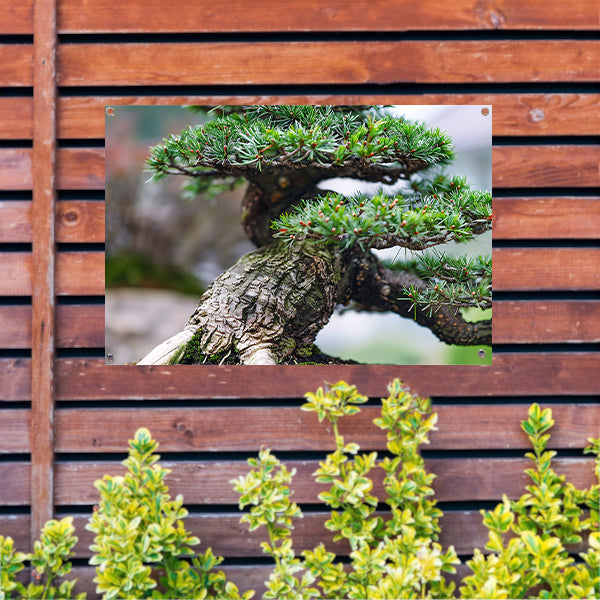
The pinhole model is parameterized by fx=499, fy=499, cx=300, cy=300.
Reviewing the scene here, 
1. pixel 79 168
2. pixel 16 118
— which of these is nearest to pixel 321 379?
pixel 79 168

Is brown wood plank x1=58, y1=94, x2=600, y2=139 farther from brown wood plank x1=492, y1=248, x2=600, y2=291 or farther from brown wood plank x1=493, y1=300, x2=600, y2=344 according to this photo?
brown wood plank x1=493, y1=300, x2=600, y2=344

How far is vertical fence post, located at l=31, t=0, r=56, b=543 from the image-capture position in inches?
55.7

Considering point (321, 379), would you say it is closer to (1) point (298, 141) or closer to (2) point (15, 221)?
(1) point (298, 141)

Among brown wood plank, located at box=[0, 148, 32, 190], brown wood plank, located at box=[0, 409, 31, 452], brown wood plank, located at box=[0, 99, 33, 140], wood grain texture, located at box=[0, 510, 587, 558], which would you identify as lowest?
wood grain texture, located at box=[0, 510, 587, 558]

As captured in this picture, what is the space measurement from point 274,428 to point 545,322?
0.84 m

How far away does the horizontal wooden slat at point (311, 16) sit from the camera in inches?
56.4

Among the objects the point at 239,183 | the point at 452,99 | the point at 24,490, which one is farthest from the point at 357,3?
the point at 24,490

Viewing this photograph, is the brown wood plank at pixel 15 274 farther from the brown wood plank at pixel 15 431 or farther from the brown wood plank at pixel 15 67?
the brown wood plank at pixel 15 67

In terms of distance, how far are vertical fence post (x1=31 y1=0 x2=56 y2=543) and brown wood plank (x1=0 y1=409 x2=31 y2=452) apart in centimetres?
3

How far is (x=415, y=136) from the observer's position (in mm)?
1380

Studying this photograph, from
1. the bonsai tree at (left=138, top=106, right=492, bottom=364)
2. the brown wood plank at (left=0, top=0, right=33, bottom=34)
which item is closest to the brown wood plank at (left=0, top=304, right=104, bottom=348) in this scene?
the bonsai tree at (left=138, top=106, right=492, bottom=364)

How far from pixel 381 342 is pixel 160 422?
0.68 meters

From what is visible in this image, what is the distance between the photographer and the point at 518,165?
1.45 metres

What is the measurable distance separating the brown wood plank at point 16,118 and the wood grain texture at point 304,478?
959 mm
